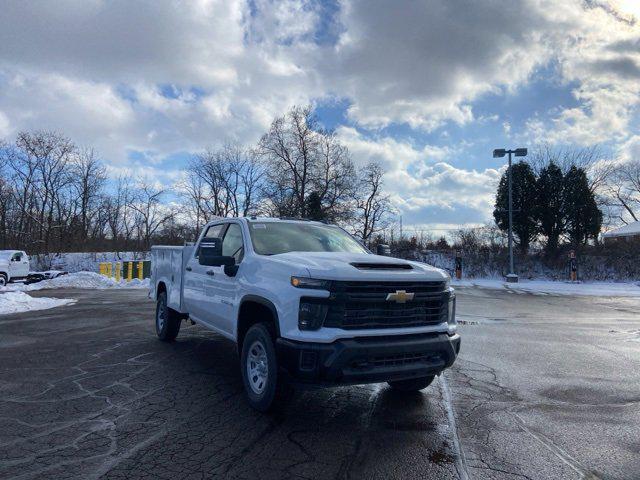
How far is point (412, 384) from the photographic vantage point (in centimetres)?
543

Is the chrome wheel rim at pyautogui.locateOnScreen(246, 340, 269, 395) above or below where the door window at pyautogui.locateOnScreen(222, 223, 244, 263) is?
below

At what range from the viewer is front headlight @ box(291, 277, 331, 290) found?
423 cm

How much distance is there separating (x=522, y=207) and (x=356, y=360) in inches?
1251

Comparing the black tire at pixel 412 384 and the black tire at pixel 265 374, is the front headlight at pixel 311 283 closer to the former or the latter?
the black tire at pixel 265 374

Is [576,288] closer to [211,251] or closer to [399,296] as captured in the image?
[399,296]

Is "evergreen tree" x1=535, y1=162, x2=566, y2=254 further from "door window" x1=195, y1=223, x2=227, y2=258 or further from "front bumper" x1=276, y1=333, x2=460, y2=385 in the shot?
"front bumper" x1=276, y1=333, x2=460, y2=385

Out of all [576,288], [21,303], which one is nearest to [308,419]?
[21,303]

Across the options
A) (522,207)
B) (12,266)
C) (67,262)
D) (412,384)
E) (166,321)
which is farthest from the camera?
(67,262)

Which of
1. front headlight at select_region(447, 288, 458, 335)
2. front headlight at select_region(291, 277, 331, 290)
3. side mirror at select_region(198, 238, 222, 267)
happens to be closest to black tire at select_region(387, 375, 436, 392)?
front headlight at select_region(447, 288, 458, 335)

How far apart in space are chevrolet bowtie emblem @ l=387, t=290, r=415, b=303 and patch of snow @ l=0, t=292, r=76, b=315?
1222cm

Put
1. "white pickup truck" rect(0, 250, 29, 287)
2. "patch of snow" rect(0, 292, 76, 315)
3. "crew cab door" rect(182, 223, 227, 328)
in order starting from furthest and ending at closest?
"white pickup truck" rect(0, 250, 29, 287)
"patch of snow" rect(0, 292, 76, 315)
"crew cab door" rect(182, 223, 227, 328)

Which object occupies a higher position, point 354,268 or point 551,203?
point 551,203

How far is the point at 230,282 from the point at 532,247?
2934 cm

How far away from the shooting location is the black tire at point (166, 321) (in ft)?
26.7
